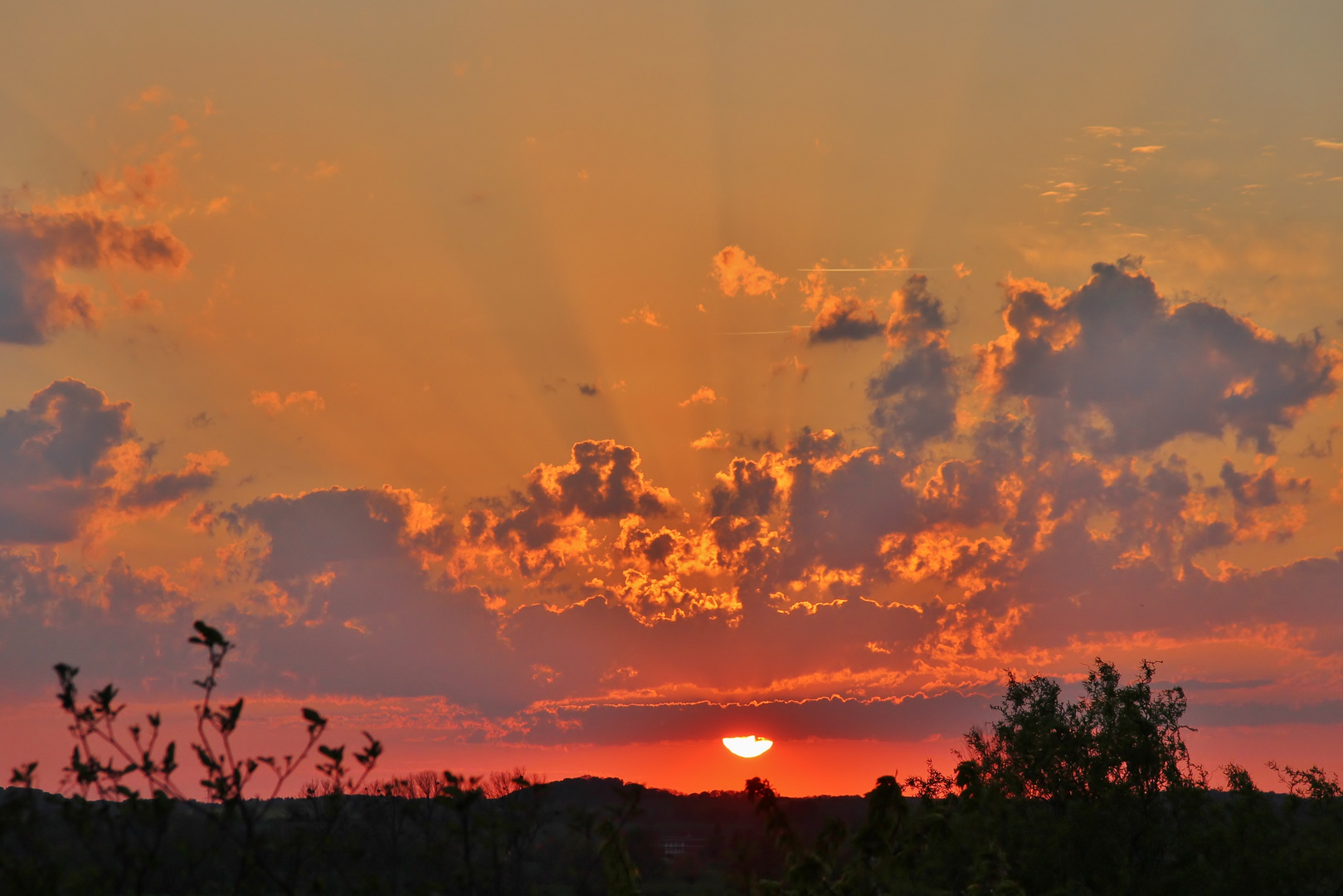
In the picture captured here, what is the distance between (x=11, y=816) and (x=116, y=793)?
953 mm

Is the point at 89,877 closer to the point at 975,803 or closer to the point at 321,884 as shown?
the point at 321,884

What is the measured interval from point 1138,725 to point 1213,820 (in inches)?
287

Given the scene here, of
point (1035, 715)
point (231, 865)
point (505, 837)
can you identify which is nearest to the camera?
point (505, 837)

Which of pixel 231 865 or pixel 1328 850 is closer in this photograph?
pixel 231 865

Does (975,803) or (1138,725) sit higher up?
(1138,725)

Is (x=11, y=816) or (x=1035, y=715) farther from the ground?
(x=1035, y=715)

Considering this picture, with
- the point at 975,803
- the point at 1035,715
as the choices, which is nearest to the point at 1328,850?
the point at 1035,715

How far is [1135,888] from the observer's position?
2271 inches

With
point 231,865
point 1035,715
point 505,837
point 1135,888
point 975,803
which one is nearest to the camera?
point 975,803

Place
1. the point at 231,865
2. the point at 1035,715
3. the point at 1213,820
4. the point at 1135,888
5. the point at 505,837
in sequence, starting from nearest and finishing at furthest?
the point at 505,837 < the point at 231,865 < the point at 1135,888 < the point at 1213,820 < the point at 1035,715

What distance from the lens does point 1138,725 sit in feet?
200

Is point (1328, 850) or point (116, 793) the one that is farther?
point (1328, 850)

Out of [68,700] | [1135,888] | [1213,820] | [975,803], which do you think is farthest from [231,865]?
[1213,820]

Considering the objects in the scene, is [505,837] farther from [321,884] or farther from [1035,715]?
[1035,715]
